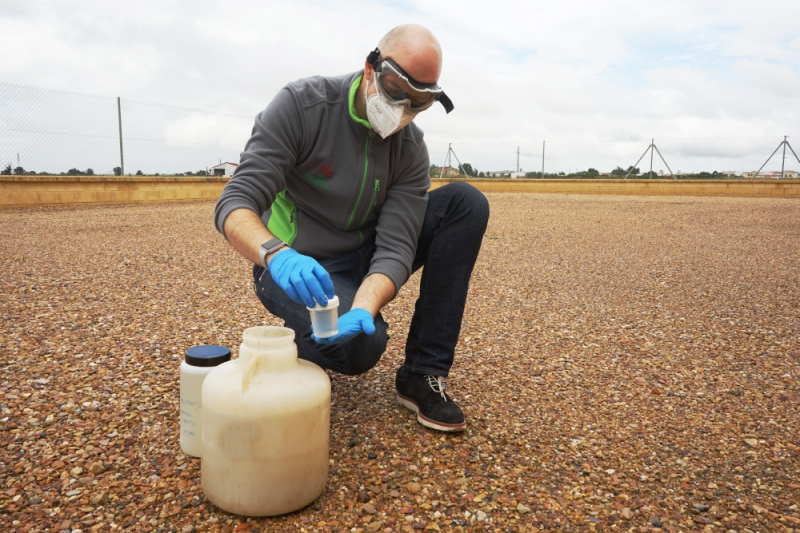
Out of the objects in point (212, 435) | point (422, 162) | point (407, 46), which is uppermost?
point (407, 46)

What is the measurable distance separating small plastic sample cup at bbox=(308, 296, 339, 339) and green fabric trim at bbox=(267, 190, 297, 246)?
701 mm

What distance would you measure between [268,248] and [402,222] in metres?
0.67

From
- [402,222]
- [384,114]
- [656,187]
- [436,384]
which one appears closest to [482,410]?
[436,384]

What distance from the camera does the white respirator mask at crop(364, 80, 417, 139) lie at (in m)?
2.22

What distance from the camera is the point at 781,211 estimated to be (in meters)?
12.2

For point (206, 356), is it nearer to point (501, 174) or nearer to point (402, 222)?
point (402, 222)

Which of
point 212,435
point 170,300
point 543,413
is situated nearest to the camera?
point 212,435

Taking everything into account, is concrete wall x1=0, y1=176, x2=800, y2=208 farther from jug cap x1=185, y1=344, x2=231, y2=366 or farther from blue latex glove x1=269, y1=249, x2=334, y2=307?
blue latex glove x1=269, y1=249, x2=334, y2=307

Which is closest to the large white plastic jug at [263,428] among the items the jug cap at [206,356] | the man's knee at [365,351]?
the jug cap at [206,356]

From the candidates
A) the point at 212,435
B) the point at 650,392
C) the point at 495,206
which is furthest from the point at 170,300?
the point at 495,206

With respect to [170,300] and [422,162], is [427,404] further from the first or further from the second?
[170,300]

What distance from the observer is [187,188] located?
14461mm

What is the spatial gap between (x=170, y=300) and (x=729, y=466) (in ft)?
12.2

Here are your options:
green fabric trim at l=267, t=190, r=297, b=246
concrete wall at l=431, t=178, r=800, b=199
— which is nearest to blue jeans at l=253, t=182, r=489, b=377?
green fabric trim at l=267, t=190, r=297, b=246
